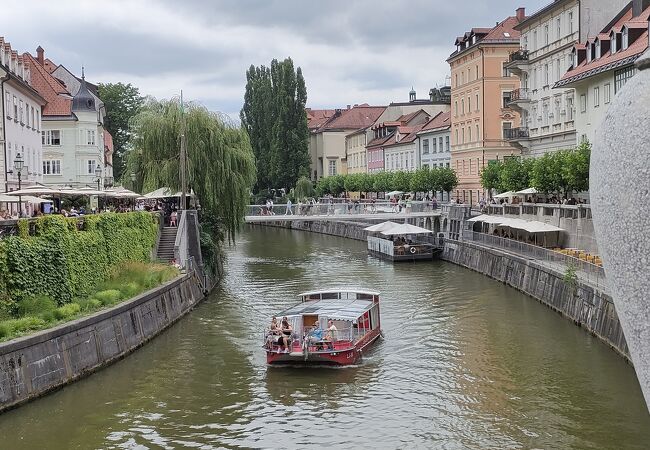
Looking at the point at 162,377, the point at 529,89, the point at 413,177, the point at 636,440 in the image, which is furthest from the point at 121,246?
the point at 413,177

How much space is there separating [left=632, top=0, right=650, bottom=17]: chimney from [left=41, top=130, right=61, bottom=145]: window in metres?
40.5

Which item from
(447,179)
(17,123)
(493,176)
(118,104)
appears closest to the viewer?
(17,123)

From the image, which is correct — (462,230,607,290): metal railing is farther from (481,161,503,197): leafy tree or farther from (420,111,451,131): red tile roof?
(420,111,451,131): red tile roof

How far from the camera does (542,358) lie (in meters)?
24.6

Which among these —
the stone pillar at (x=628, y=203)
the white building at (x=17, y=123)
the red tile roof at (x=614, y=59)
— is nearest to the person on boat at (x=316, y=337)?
the stone pillar at (x=628, y=203)

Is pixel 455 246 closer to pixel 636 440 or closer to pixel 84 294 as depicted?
pixel 84 294

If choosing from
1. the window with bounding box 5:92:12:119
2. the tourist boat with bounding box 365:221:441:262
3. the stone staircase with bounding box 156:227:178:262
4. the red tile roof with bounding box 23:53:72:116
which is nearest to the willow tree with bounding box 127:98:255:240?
the stone staircase with bounding box 156:227:178:262

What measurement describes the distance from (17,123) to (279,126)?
181 ft

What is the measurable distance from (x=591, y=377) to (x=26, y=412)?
1390 centimetres

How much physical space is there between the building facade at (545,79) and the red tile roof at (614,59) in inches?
109

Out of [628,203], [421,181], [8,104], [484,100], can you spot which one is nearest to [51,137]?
[8,104]

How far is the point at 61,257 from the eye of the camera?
24.0 m

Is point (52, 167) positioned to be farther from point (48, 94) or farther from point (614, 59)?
point (614, 59)

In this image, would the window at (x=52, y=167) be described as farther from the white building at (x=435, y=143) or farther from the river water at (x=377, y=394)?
the white building at (x=435, y=143)
